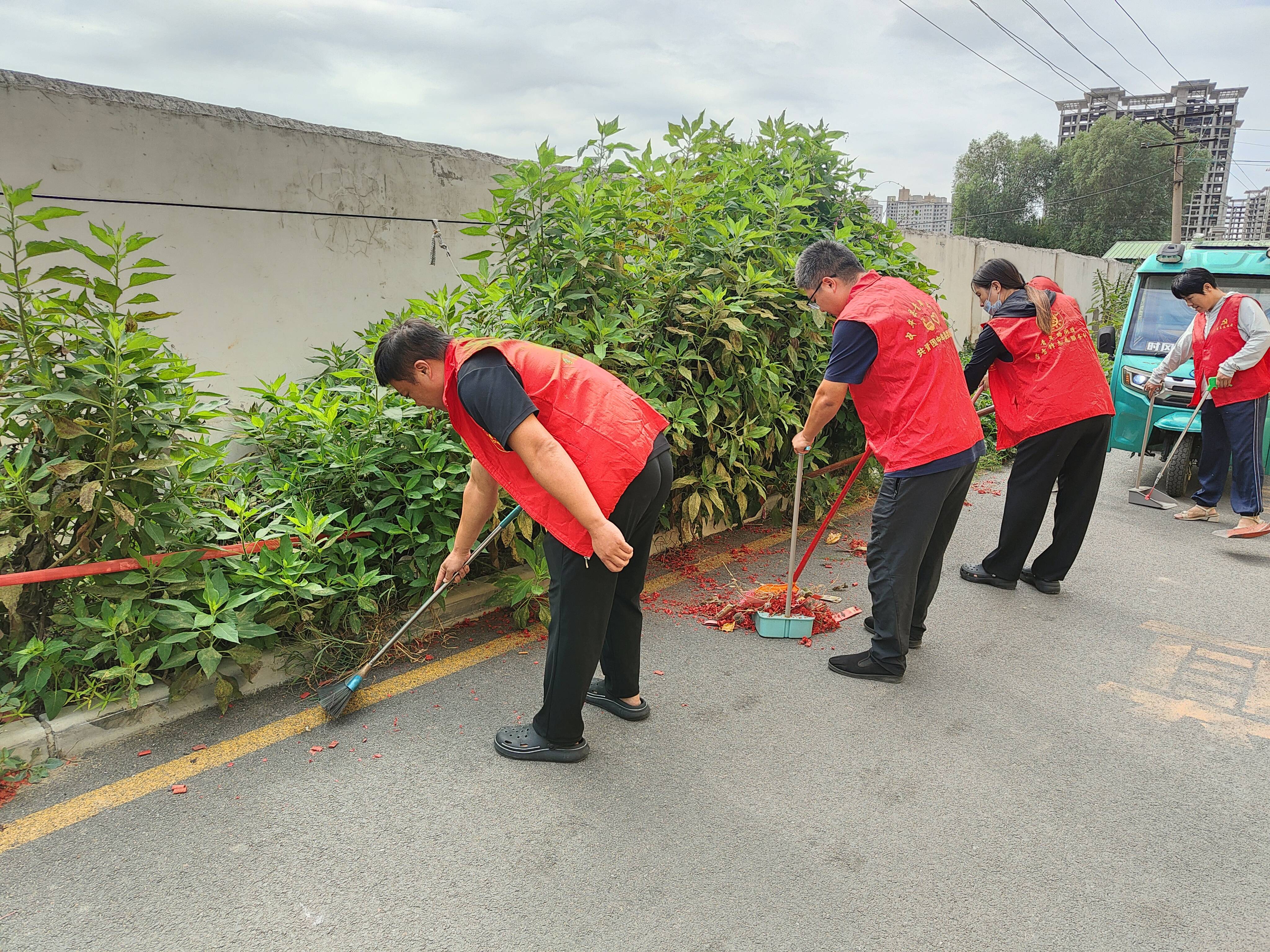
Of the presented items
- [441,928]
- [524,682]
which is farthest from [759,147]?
[441,928]

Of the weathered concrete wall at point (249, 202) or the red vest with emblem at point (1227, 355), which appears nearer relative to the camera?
the weathered concrete wall at point (249, 202)

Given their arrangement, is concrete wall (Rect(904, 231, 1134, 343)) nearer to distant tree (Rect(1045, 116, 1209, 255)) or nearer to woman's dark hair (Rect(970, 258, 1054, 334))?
woman's dark hair (Rect(970, 258, 1054, 334))

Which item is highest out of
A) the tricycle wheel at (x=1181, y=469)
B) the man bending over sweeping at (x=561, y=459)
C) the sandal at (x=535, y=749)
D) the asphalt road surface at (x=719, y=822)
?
the man bending over sweeping at (x=561, y=459)

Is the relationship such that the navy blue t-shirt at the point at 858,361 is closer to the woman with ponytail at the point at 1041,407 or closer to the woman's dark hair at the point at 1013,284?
the woman with ponytail at the point at 1041,407

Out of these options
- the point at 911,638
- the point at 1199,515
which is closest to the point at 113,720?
the point at 911,638

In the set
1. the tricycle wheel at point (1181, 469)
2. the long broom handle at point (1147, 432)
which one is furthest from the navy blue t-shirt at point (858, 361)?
the tricycle wheel at point (1181, 469)

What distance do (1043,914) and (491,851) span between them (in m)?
1.69

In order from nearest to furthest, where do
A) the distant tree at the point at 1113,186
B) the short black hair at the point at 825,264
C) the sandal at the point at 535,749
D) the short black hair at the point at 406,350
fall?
1. the short black hair at the point at 406,350
2. the sandal at the point at 535,749
3. the short black hair at the point at 825,264
4. the distant tree at the point at 1113,186

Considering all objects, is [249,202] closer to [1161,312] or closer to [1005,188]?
[1161,312]

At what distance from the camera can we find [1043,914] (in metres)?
2.42

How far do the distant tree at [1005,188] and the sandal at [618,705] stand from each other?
205 ft

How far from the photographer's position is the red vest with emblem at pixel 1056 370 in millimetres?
4785

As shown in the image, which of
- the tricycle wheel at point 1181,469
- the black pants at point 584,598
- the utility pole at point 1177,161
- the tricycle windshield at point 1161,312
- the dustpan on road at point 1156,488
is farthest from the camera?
the utility pole at point 1177,161

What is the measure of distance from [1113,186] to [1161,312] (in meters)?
56.7
